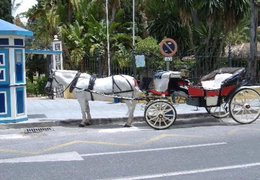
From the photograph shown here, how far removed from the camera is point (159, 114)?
9594 mm

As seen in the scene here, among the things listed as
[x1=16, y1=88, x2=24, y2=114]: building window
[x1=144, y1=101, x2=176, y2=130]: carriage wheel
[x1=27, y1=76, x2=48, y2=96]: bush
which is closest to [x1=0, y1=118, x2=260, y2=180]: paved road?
[x1=144, y1=101, x2=176, y2=130]: carriage wheel

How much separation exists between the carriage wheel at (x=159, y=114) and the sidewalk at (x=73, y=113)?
1701 millimetres

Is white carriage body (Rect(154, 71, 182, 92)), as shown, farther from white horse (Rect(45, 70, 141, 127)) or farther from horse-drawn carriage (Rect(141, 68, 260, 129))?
white horse (Rect(45, 70, 141, 127))

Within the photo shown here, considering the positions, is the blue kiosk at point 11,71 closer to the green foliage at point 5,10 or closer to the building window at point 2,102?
the building window at point 2,102

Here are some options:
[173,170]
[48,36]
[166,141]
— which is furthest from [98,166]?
[48,36]

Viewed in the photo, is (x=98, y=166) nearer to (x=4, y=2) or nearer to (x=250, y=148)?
(x=250, y=148)

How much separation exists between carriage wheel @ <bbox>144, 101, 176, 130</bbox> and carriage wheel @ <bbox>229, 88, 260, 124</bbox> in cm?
161

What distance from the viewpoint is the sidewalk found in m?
10.8

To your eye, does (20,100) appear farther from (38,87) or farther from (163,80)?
(38,87)

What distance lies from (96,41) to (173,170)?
1752 cm

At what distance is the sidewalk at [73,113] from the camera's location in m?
10.8

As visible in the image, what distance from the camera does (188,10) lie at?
65.7 ft

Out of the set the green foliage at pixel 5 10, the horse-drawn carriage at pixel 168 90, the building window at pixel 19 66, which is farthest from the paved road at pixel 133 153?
the green foliage at pixel 5 10

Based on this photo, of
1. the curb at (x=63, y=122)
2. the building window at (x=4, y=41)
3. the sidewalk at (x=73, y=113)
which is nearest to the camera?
the building window at (x=4, y=41)
